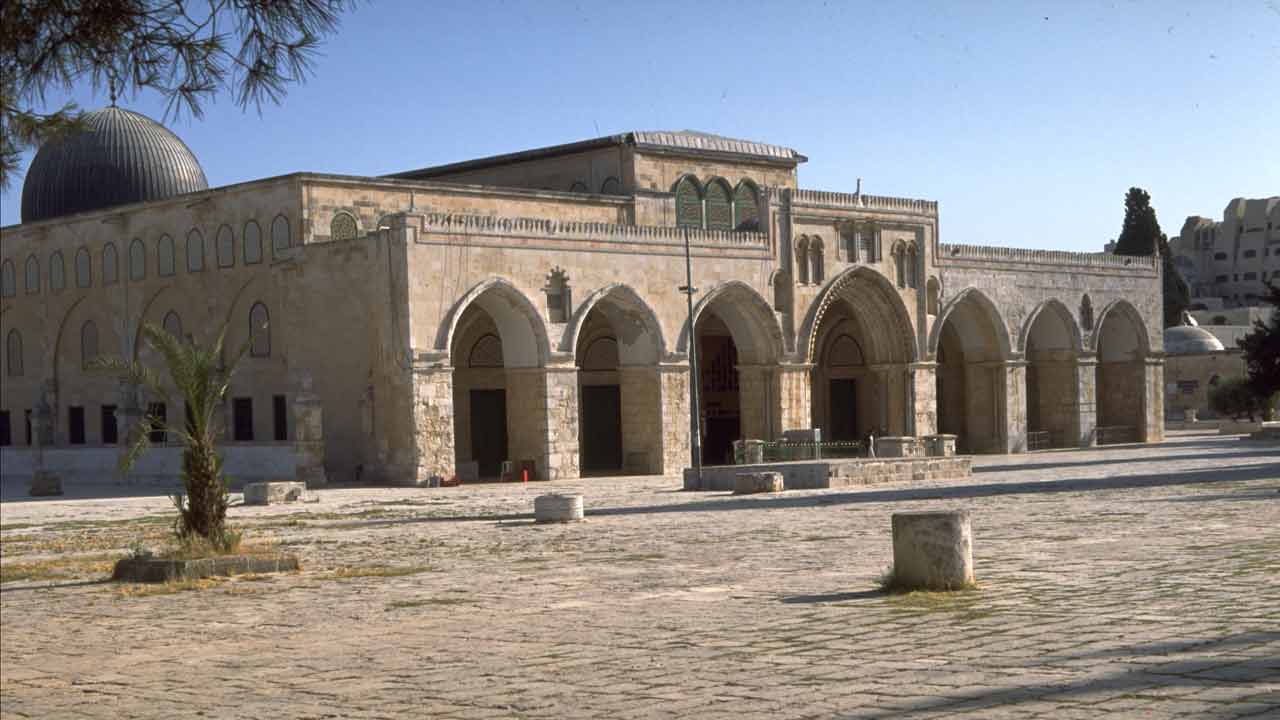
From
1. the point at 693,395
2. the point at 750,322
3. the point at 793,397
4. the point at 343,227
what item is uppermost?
the point at 343,227

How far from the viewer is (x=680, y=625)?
10562 mm

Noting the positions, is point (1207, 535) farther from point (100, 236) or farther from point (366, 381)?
point (100, 236)

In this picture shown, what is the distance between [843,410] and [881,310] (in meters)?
3.90

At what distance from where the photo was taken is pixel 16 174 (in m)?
8.29

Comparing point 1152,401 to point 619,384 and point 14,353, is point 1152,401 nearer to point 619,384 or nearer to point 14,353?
point 619,384

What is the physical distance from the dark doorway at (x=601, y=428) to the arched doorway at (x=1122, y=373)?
712 inches

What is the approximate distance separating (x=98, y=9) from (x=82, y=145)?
37553 mm

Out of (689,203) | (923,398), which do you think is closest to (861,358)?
(923,398)

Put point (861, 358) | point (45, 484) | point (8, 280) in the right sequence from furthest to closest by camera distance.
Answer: point (861, 358)
point (8, 280)
point (45, 484)

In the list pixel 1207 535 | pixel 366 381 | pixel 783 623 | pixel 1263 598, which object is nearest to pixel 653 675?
pixel 783 623

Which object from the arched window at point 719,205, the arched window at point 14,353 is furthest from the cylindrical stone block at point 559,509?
the arched window at point 14,353

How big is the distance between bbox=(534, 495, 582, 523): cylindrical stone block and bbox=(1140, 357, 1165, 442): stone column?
1322 inches

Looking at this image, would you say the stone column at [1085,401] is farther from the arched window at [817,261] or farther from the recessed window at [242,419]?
the recessed window at [242,419]

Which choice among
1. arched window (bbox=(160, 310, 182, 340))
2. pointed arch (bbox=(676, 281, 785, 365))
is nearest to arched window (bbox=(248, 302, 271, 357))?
arched window (bbox=(160, 310, 182, 340))
